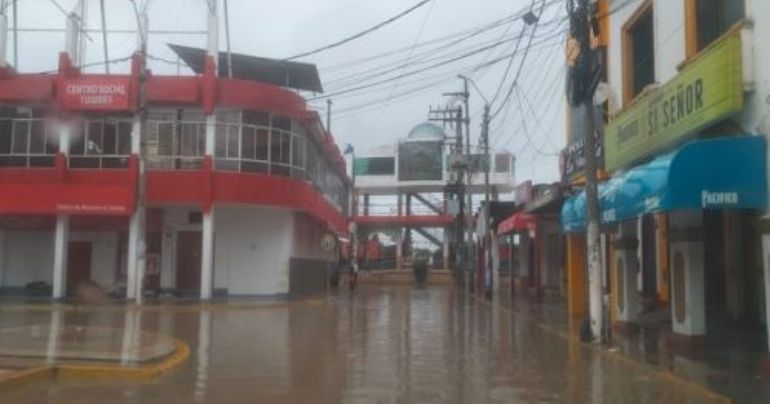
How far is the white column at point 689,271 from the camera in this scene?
629 inches

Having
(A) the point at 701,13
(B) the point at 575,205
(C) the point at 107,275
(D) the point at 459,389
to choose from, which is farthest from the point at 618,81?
(C) the point at 107,275

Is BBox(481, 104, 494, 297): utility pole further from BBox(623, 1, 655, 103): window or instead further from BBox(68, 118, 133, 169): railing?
BBox(623, 1, 655, 103): window

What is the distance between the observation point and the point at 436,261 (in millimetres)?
83438

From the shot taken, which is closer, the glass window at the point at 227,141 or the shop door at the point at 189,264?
the glass window at the point at 227,141

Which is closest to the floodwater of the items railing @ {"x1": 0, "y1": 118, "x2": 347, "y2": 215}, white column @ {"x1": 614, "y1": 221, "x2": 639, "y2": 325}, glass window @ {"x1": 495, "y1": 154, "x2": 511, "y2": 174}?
white column @ {"x1": 614, "y1": 221, "x2": 639, "y2": 325}

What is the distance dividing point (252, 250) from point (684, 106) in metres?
24.1

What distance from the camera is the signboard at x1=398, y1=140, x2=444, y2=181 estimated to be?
88562mm

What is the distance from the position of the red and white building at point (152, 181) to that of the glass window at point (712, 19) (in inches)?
834

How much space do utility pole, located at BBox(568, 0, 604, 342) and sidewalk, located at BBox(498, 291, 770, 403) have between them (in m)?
0.78

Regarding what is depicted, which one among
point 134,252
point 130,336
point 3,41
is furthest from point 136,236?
point 130,336

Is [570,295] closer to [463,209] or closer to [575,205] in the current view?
[575,205]

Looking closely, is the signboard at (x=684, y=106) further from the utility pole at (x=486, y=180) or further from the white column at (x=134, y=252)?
the utility pole at (x=486, y=180)

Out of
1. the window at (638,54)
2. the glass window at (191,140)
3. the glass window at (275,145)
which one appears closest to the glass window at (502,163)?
the glass window at (275,145)

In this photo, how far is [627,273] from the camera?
1970 cm
